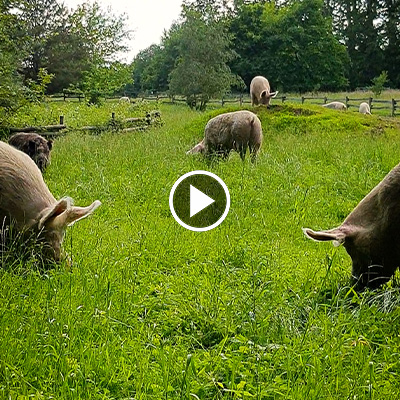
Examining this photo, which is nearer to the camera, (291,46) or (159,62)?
(291,46)

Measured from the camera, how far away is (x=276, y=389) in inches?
104

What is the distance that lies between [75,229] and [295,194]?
10.9 feet

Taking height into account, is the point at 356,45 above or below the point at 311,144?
above

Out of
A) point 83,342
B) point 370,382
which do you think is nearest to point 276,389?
point 370,382

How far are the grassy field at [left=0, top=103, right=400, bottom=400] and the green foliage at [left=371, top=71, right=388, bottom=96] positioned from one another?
13.9m

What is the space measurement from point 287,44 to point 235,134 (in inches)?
296

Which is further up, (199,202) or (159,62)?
(159,62)

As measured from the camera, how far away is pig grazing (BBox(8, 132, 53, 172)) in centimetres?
825

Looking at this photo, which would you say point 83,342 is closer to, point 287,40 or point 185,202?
point 185,202

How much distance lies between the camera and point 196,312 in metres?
3.61

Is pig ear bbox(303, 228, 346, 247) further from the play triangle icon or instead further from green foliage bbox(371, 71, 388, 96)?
green foliage bbox(371, 71, 388, 96)

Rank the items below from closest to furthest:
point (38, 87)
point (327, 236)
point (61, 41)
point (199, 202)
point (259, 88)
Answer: point (327, 236) < point (199, 202) < point (38, 87) < point (61, 41) < point (259, 88)

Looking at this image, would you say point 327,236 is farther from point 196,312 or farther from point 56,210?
point 56,210

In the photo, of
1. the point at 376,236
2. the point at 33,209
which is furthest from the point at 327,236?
the point at 33,209
